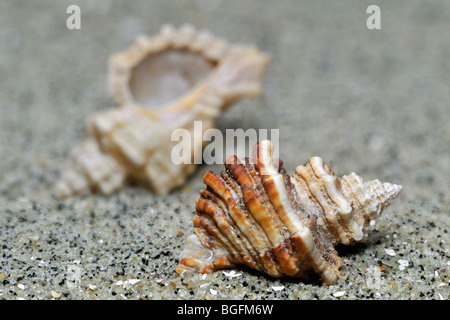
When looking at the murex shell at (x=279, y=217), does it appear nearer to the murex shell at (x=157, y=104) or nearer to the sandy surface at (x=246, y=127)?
the sandy surface at (x=246, y=127)

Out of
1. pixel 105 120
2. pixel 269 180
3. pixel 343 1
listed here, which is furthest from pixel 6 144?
pixel 343 1

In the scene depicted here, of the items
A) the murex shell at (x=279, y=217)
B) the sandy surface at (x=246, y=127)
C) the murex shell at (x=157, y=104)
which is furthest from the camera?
the murex shell at (x=157, y=104)
